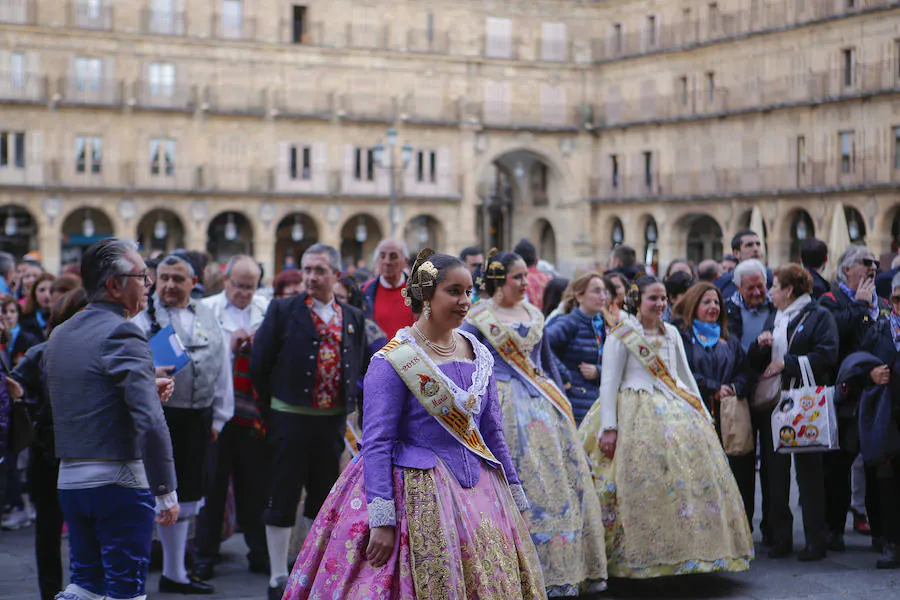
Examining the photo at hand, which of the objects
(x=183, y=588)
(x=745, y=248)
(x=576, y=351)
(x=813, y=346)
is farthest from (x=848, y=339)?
(x=183, y=588)

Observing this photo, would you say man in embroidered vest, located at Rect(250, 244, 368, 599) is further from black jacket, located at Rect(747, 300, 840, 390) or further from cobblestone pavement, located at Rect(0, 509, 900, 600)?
black jacket, located at Rect(747, 300, 840, 390)

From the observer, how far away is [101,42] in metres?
37.1

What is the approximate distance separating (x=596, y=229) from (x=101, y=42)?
18808 millimetres

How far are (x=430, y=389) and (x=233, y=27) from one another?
36.8m

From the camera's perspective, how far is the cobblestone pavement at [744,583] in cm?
689

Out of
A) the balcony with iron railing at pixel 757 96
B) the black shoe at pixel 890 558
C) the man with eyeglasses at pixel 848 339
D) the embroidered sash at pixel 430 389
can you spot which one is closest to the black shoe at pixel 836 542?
the man with eyeglasses at pixel 848 339

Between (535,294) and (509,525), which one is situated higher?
(535,294)

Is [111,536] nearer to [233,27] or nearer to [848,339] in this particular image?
[848,339]

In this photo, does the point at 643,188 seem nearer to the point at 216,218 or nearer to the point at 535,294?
the point at 216,218

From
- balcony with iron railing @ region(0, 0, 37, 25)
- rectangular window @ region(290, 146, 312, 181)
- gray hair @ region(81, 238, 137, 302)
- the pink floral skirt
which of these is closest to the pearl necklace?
the pink floral skirt

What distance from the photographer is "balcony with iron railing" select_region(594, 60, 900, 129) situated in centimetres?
3334

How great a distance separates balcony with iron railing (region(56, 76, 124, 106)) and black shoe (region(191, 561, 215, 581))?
32051 millimetres

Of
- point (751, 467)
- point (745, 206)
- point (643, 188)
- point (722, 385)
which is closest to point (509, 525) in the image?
point (722, 385)

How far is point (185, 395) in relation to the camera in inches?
269
